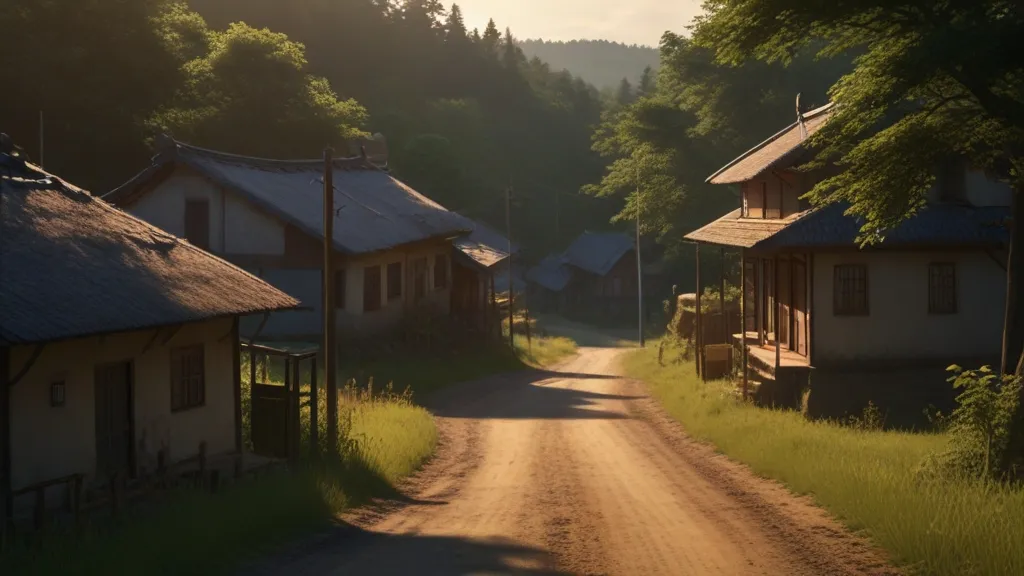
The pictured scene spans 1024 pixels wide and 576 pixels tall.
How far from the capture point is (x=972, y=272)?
26891 millimetres

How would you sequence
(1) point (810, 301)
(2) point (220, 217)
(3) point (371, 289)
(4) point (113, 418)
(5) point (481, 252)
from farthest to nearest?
(5) point (481, 252) < (3) point (371, 289) < (2) point (220, 217) < (1) point (810, 301) < (4) point (113, 418)

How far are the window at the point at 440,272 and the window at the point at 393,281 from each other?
16.8ft

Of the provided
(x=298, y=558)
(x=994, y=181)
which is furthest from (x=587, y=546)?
(x=994, y=181)

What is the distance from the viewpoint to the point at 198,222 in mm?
33719

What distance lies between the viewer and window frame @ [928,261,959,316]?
2689 centimetres

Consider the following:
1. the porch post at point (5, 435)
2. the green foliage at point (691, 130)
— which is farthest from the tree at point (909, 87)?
the green foliage at point (691, 130)

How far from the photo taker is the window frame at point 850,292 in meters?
26.8

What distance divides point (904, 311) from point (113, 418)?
18852 millimetres

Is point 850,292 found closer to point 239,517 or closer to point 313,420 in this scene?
point 313,420

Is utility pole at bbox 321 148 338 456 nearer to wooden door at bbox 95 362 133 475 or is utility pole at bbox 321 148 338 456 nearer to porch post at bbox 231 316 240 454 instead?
porch post at bbox 231 316 240 454

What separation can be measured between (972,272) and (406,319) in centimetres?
1888

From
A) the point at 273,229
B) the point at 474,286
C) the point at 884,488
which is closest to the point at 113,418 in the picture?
the point at 884,488

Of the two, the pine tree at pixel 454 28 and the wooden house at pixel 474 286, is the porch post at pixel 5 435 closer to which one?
the wooden house at pixel 474 286

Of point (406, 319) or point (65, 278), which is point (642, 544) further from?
point (406, 319)
